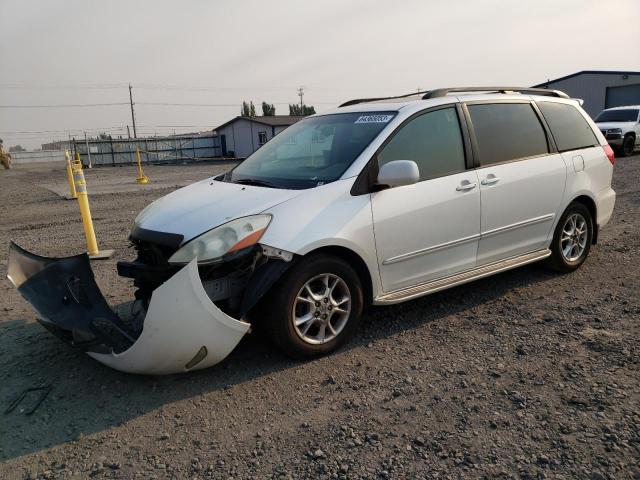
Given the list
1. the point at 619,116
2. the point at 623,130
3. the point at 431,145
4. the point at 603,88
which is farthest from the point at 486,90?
the point at 603,88

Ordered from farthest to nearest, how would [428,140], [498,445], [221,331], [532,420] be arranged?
[428,140] → [221,331] → [532,420] → [498,445]

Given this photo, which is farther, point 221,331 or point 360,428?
point 221,331

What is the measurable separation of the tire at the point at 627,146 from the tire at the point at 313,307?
1931 cm

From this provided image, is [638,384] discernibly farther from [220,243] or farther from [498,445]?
[220,243]

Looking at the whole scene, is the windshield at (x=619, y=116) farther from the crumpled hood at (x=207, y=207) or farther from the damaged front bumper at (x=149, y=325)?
the damaged front bumper at (x=149, y=325)

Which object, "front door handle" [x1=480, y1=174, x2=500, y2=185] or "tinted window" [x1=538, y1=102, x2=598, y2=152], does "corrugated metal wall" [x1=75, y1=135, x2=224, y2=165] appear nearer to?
"tinted window" [x1=538, y1=102, x2=598, y2=152]

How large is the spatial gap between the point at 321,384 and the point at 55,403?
1.65 m

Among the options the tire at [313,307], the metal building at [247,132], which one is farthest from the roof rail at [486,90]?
the metal building at [247,132]

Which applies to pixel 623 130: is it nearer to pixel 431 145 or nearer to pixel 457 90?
pixel 457 90

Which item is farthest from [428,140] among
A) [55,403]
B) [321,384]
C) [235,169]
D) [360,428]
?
[55,403]

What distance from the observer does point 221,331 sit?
123 inches

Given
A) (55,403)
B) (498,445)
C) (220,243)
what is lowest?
(498,445)

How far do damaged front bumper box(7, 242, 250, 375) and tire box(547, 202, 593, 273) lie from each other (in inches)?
136

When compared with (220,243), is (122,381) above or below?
below
